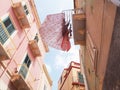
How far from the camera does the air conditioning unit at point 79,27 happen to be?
9.05m

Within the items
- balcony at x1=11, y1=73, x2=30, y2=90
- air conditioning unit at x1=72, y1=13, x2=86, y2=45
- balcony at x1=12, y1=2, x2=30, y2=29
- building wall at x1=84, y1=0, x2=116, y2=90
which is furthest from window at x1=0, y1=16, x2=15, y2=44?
building wall at x1=84, y1=0, x2=116, y2=90

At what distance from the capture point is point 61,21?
367 inches

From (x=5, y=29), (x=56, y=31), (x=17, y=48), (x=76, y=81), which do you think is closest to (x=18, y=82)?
(x=17, y=48)

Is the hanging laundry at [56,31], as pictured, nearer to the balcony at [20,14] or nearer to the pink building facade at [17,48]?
the pink building facade at [17,48]

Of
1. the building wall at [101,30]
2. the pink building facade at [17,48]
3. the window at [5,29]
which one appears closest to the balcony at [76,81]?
the pink building facade at [17,48]

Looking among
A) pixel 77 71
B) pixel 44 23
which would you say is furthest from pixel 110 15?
pixel 77 71

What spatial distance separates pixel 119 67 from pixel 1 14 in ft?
23.8

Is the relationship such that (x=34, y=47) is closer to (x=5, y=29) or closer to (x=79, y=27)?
(x=5, y=29)

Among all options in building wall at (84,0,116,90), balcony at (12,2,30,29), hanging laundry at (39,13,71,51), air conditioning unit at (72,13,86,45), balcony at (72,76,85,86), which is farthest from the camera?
balcony at (72,76,85,86)

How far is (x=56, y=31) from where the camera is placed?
927cm

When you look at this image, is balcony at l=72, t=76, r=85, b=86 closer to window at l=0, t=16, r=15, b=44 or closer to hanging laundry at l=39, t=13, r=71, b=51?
window at l=0, t=16, r=15, b=44

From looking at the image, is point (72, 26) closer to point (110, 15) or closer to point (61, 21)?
point (61, 21)

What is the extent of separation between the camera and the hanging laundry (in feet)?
30.3

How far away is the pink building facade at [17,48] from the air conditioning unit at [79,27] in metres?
2.95
